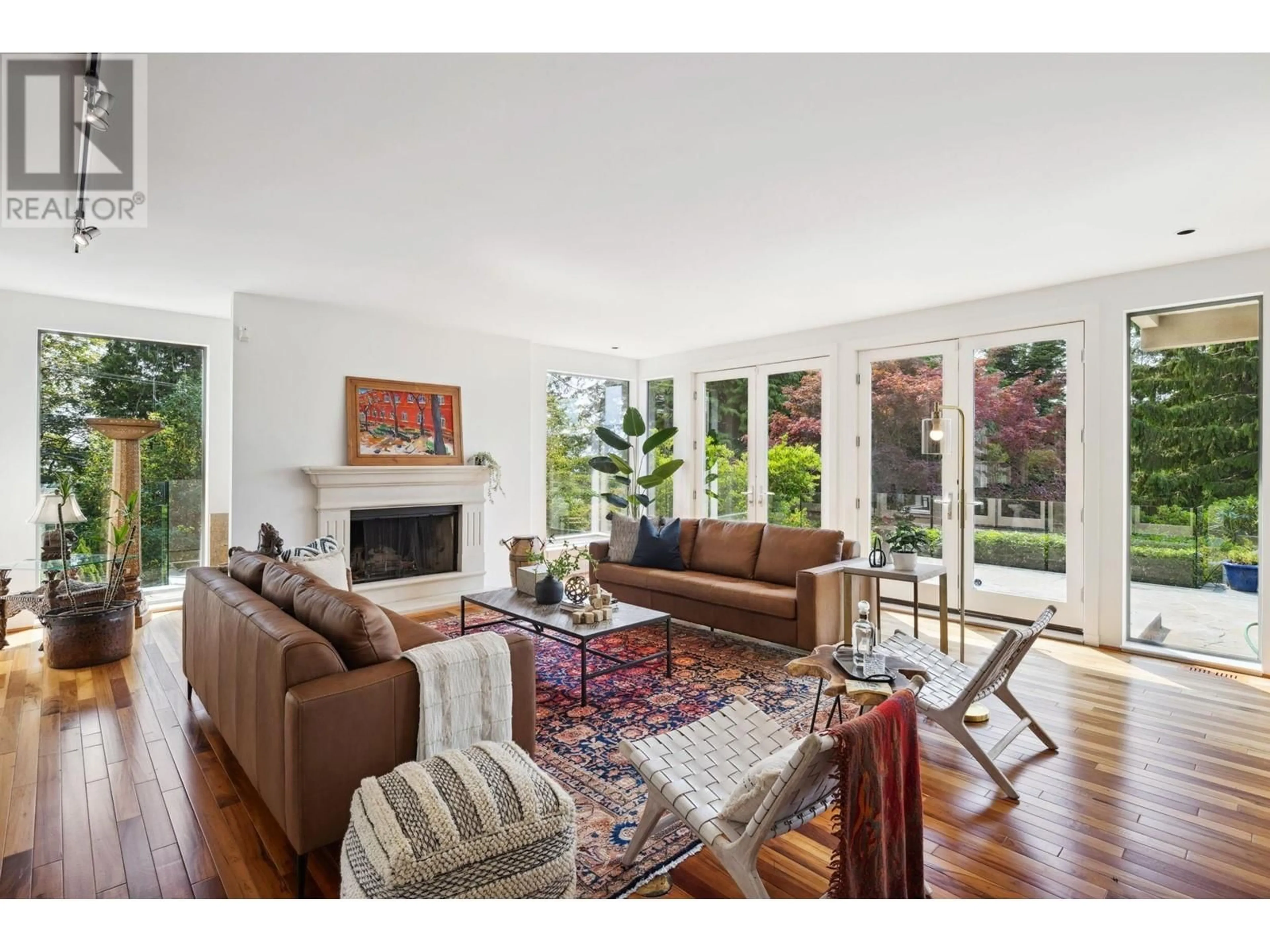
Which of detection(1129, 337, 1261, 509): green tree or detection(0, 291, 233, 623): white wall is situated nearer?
detection(1129, 337, 1261, 509): green tree

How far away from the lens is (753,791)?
5.27ft

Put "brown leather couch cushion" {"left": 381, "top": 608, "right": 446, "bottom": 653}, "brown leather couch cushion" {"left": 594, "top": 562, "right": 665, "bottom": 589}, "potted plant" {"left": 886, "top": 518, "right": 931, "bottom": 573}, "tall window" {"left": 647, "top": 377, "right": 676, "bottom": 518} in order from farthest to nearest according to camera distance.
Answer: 1. "tall window" {"left": 647, "top": 377, "right": 676, "bottom": 518}
2. "brown leather couch cushion" {"left": 594, "top": 562, "right": 665, "bottom": 589}
3. "potted plant" {"left": 886, "top": 518, "right": 931, "bottom": 573}
4. "brown leather couch cushion" {"left": 381, "top": 608, "right": 446, "bottom": 653}

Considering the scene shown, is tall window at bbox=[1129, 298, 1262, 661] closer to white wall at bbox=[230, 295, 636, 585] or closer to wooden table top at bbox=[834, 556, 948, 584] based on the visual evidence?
wooden table top at bbox=[834, 556, 948, 584]

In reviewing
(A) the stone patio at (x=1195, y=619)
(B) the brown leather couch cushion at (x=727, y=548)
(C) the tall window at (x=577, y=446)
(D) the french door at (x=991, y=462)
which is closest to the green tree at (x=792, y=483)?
(D) the french door at (x=991, y=462)

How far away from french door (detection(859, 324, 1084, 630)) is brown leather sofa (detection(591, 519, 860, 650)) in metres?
1.03

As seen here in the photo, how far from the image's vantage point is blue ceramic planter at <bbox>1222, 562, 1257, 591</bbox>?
3.90 meters

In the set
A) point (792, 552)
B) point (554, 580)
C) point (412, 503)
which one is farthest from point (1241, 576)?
point (412, 503)

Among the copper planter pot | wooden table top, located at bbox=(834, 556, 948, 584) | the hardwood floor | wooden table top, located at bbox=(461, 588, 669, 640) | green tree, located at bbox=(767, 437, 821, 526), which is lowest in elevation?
the hardwood floor

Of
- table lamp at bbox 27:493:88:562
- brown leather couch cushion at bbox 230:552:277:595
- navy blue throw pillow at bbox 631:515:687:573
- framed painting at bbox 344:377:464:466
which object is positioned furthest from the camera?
framed painting at bbox 344:377:464:466

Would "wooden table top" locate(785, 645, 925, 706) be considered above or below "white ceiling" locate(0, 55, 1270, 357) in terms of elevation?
below

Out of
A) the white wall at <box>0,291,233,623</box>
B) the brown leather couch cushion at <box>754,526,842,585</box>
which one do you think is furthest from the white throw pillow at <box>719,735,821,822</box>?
the white wall at <box>0,291,233,623</box>

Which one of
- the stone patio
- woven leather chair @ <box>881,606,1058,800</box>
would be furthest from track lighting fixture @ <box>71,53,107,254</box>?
the stone patio

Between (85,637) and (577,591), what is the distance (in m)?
3.09

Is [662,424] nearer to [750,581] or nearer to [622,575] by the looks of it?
[622,575]
